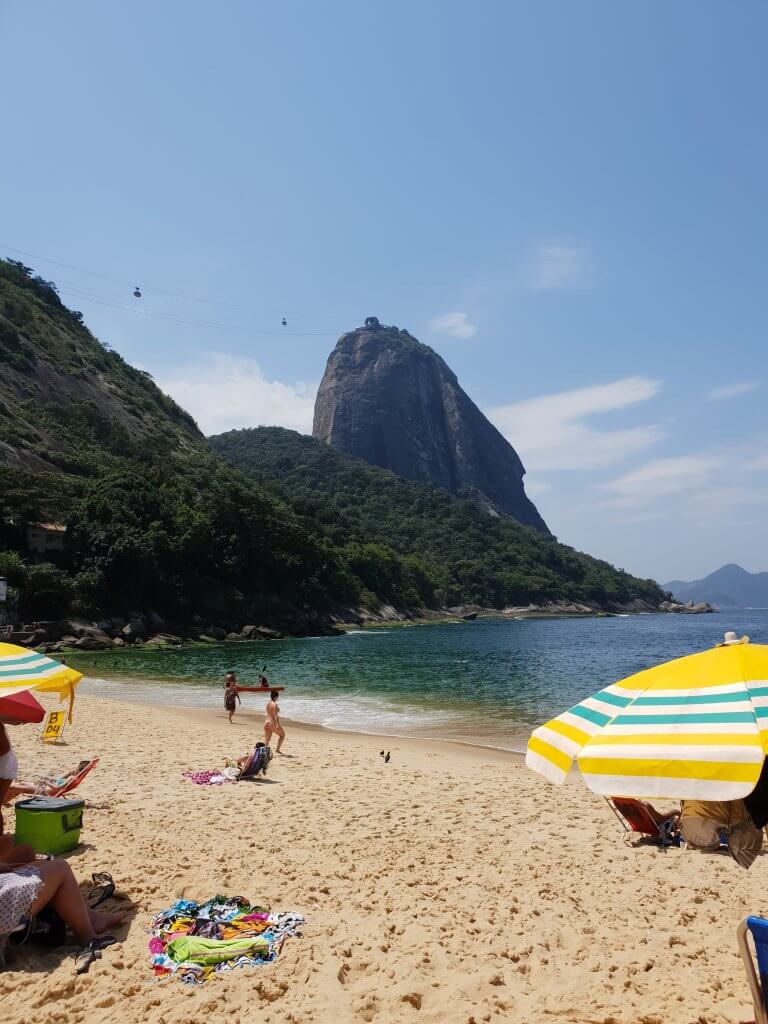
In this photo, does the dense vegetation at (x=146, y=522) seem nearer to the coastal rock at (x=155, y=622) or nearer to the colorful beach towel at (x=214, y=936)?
the coastal rock at (x=155, y=622)

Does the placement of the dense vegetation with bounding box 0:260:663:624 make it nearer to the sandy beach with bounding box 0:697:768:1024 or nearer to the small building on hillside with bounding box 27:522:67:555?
the small building on hillside with bounding box 27:522:67:555

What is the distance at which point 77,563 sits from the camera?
55062 mm

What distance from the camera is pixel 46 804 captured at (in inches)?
271

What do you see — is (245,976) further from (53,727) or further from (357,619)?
(357,619)

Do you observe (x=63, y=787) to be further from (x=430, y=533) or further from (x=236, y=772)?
(x=430, y=533)

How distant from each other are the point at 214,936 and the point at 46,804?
9.30 ft

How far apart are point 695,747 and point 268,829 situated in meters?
6.52

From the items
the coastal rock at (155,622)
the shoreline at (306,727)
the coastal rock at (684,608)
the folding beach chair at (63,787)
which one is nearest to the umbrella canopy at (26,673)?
the folding beach chair at (63,787)

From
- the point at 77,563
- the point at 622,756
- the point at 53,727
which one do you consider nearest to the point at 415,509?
the point at 77,563

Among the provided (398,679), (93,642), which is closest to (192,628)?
(93,642)

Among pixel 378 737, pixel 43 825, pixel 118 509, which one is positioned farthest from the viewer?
pixel 118 509

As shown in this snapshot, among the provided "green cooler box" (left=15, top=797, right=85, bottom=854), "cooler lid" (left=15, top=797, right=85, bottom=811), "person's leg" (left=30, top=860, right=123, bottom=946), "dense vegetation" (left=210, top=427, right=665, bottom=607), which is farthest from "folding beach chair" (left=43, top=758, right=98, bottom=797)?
"dense vegetation" (left=210, top=427, right=665, bottom=607)

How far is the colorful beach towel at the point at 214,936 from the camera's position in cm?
485

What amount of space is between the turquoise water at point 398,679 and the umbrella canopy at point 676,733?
13.0 metres
